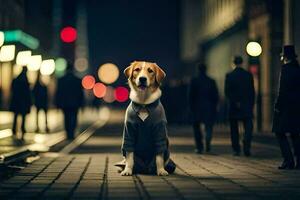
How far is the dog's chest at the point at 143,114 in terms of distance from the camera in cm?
1157

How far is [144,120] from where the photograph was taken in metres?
11.6

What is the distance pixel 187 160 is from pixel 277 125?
2.59 metres

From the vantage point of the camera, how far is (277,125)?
13.2m

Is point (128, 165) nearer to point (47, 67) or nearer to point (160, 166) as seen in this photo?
point (160, 166)

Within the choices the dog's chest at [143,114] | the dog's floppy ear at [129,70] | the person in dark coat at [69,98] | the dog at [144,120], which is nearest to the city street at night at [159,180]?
the dog at [144,120]

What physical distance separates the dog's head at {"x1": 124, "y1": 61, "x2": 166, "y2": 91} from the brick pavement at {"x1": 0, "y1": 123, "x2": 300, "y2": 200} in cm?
127

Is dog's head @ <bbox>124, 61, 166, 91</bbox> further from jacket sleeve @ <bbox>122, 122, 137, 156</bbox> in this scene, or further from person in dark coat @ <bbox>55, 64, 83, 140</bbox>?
person in dark coat @ <bbox>55, 64, 83, 140</bbox>

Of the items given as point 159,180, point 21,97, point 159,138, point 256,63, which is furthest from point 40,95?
point 159,180

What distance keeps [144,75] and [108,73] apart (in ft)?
455

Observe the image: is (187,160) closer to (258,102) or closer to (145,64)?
(145,64)

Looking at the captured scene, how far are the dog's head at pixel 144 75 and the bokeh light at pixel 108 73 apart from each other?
131 metres

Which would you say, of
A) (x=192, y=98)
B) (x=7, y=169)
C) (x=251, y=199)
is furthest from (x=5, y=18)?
(x=251, y=199)

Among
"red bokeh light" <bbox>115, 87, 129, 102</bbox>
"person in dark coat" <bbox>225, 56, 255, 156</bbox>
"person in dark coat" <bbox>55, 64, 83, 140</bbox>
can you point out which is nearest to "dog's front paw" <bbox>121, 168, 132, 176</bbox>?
"person in dark coat" <bbox>225, 56, 255, 156</bbox>

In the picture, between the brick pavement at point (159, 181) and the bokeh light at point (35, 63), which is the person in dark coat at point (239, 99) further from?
the bokeh light at point (35, 63)
